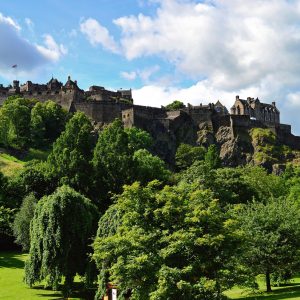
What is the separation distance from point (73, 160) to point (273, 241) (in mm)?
29965

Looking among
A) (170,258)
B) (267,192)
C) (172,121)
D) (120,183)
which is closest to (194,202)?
(170,258)

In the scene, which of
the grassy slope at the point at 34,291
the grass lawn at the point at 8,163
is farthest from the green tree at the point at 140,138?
the grassy slope at the point at 34,291

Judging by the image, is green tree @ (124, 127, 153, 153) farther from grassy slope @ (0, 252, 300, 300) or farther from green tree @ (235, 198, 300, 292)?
green tree @ (235, 198, 300, 292)

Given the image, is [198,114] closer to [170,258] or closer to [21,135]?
[21,135]

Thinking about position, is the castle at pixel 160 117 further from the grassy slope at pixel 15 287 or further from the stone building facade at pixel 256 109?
the grassy slope at pixel 15 287

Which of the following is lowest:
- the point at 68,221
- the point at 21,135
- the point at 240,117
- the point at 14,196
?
the point at 68,221

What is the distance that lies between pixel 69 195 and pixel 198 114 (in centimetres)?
8671

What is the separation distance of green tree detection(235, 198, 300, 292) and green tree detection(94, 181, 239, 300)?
797 centimetres

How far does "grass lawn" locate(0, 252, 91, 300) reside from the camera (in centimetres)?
3170

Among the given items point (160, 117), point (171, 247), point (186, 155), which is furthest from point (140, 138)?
point (171, 247)

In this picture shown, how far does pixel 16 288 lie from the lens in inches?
1345

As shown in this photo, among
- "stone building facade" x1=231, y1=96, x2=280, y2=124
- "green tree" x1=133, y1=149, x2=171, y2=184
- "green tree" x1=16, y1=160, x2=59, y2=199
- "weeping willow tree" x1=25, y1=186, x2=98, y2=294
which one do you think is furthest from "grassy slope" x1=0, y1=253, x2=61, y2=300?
"stone building facade" x1=231, y1=96, x2=280, y2=124

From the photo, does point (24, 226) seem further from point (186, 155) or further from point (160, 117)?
point (160, 117)

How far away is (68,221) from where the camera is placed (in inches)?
1258
